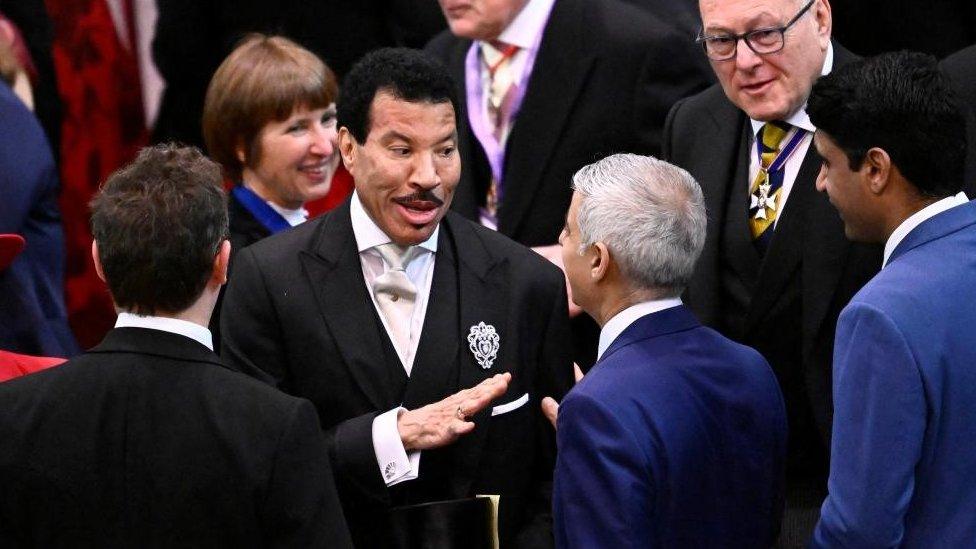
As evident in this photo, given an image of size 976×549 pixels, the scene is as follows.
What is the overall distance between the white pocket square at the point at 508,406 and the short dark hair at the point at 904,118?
876 millimetres

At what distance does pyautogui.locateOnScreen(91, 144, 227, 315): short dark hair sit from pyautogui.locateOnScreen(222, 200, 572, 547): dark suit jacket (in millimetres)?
696

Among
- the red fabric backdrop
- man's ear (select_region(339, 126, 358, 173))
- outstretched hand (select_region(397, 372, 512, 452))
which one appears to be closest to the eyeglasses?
man's ear (select_region(339, 126, 358, 173))

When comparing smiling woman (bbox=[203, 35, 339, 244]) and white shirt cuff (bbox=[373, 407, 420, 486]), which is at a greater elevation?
smiling woman (bbox=[203, 35, 339, 244])

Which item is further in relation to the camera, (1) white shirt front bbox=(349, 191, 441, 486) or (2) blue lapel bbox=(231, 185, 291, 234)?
(2) blue lapel bbox=(231, 185, 291, 234)

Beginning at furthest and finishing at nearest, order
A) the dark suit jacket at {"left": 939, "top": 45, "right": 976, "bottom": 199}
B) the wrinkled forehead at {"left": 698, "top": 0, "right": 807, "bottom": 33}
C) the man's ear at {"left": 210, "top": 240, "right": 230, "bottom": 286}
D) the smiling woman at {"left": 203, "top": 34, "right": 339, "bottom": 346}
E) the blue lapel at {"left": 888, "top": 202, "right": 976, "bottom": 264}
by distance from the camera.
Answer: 1. the smiling woman at {"left": 203, "top": 34, "right": 339, "bottom": 346}
2. the wrinkled forehead at {"left": 698, "top": 0, "right": 807, "bottom": 33}
3. the dark suit jacket at {"left": 939, "top": 45, "right": 976, "bottom": 199}
4. the blue lapel at {"left": 888, "top": 202, "right": 976, "bottom": 264}
5. the man's ear at {"left": 210, "top": 240, "right": 230, "bottom": 286}

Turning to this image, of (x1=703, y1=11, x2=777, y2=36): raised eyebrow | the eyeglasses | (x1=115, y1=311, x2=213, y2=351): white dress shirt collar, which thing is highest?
(x1=703, y1=11, x2=777, y2=36): raised eyebrow

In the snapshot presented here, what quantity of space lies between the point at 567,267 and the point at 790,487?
1045 millimetres

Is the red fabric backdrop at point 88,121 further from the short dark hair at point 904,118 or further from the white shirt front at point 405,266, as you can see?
the short dark hair at point 904,118

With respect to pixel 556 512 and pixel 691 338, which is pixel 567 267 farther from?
pixel 556 512

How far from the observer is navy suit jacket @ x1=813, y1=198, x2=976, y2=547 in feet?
9.00

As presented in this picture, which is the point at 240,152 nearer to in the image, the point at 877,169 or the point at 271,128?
the point at 271,128

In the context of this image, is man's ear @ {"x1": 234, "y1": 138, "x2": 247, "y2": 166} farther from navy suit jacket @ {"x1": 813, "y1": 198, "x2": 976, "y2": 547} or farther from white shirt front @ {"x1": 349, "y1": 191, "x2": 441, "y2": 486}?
navy suit jacket @ {"x1": 813, "y1": 198, "x2": 976, "y2": 547}

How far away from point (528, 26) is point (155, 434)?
7.57 feet

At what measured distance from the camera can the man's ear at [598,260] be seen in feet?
9.80
